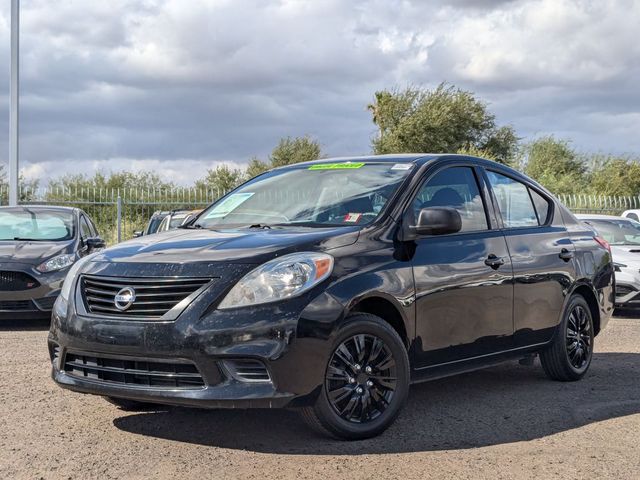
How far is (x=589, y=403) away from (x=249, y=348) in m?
3.00

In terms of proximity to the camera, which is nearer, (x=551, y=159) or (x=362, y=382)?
(x=362, y=382)

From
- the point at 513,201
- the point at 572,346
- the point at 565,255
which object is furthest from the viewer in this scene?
the point at 572,346

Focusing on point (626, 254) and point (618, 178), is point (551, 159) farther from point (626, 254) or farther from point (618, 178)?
point (626, 254)

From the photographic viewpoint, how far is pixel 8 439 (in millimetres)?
5234

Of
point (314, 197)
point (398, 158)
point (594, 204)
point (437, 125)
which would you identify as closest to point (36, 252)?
point (314, 197)

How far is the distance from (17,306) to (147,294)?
6.27 m

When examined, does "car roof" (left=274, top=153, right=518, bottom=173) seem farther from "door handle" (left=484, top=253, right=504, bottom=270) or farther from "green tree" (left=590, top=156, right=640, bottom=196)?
"green tree" (left=590, top=156, right=640, bottom=196)

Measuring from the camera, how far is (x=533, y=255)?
667cm

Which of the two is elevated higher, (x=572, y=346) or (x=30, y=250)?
(x=30, y=250)

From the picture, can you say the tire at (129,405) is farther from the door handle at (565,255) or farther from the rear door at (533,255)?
the door handle at (565,255)

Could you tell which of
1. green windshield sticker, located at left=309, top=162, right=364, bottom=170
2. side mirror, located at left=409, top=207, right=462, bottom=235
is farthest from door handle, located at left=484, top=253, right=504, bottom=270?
green windshield sticker, located at left=309, top=162, right=364, bottom=170

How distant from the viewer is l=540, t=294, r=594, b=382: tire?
7051 mm

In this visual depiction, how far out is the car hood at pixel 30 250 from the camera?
10625 mm

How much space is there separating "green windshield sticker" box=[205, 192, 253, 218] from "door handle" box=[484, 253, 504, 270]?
1.79m
